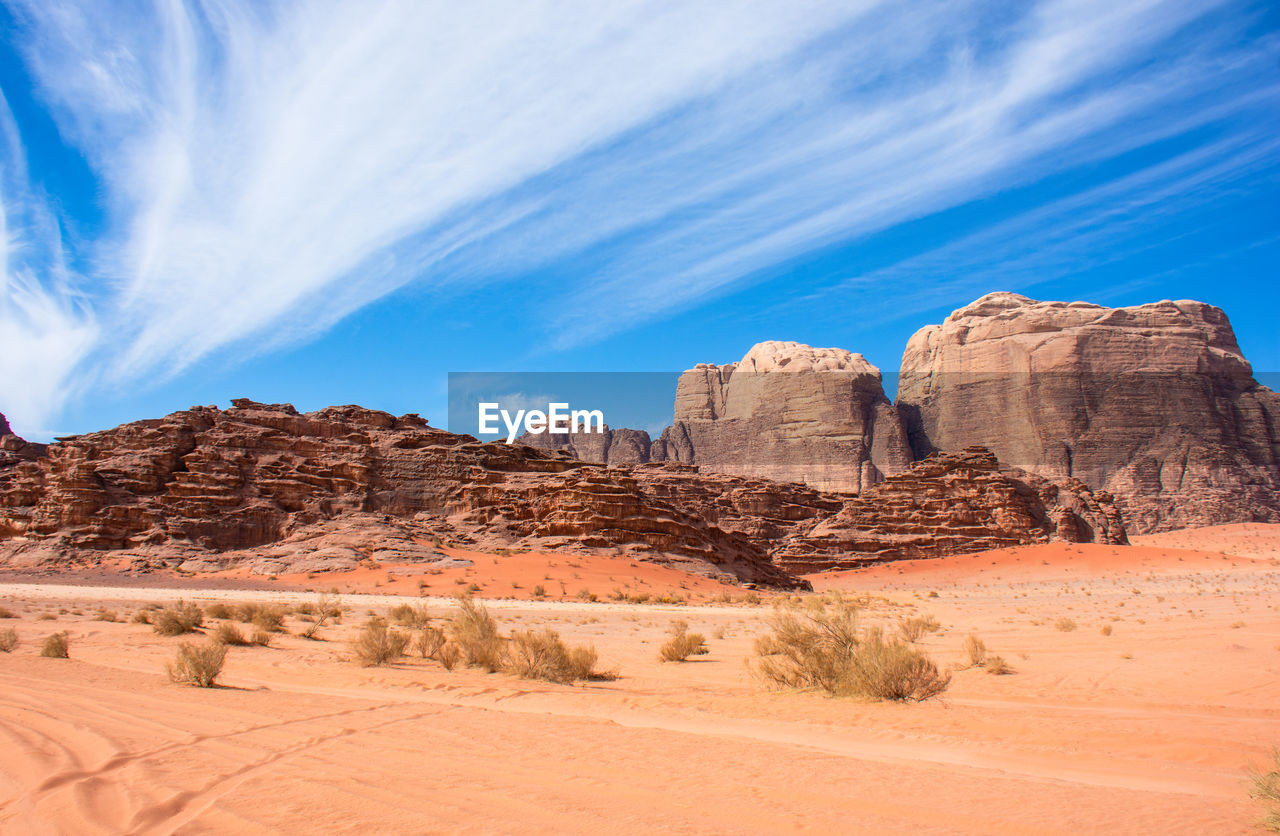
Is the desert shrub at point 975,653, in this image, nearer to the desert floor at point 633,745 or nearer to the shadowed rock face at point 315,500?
the desert floor at point 633,745

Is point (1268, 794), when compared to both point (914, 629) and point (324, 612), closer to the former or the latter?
point (914, 629)

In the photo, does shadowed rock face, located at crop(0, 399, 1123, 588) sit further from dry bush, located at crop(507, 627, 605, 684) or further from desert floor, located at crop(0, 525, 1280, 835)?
dry bush, located at crop(507, 627, 605, 684)

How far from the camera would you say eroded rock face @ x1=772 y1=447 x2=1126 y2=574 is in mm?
55750

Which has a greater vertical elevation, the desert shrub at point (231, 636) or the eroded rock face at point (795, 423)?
the eroded rock face at point (795, 423)

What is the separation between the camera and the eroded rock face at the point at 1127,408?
8450cm

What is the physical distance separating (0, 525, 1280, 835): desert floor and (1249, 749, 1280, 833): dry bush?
5.0 inches

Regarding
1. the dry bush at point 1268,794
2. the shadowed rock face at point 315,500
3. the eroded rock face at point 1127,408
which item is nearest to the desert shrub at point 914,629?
the dry bush at point 1268,794

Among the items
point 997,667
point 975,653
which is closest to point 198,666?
point 997,667

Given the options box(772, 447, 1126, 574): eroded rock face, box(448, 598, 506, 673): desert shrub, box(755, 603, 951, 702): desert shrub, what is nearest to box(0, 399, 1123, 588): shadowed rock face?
box(772, 447, 1126, 574): eroded rock face

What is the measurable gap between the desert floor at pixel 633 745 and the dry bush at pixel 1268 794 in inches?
5.0

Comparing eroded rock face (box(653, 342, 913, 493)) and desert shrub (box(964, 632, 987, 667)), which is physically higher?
eroded rock face (box(653, 342, 913, 493))

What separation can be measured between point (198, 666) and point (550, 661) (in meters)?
3.90

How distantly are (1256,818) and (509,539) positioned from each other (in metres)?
38.0

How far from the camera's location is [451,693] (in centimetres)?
827
